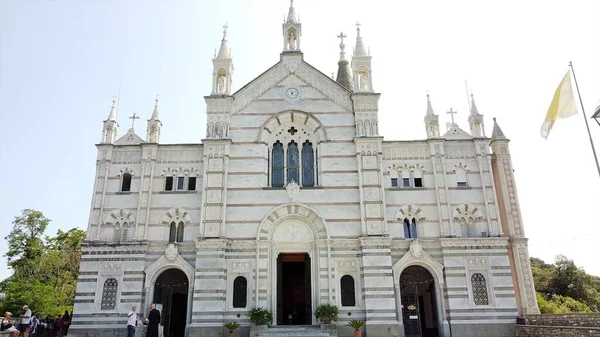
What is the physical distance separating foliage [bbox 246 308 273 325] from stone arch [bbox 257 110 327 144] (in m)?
10.1

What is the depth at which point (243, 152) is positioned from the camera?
27.6 metres

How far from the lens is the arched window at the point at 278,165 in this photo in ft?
90.2

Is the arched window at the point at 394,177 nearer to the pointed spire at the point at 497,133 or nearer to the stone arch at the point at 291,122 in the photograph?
the stone arch at the point at 291,122

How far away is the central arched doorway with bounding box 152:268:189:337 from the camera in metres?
25.7

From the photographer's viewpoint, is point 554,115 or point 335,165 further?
point 335,165

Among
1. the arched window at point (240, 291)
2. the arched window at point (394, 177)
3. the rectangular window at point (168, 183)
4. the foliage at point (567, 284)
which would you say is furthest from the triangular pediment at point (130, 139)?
the foliage at point (567, 284)

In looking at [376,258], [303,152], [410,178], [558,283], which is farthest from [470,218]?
[558,283]

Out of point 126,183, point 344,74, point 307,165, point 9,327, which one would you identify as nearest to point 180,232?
point 126,183

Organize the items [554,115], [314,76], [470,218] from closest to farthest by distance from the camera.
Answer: [554,115], [470,218], [314,76]

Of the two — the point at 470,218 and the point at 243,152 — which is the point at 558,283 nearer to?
the point at 470,218

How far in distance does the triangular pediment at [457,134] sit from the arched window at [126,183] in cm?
1993

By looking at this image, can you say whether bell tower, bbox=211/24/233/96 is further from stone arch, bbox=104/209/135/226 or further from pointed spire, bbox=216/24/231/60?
stone arch, bbox=104/209/135/226

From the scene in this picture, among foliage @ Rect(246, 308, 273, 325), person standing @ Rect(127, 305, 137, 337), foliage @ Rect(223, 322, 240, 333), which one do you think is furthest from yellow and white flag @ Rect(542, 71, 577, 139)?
person standing @ Rect(127, 305, 137, 337)

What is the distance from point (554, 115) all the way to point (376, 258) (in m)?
11.5
